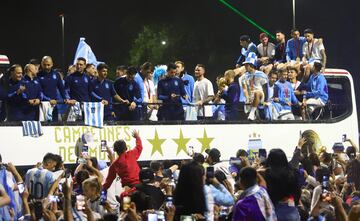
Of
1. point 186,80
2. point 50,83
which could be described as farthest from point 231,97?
point 50,83

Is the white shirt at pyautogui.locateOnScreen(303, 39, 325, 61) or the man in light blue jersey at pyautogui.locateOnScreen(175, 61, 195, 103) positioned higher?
the white shirt at pyautogui.locateOnScreen(303, 39, 325, 61)

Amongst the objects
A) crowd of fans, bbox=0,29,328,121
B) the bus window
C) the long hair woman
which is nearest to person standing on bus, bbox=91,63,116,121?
crowd of fans, bbox=0,29,328,121

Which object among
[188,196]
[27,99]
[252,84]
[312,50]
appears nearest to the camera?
[188,196]

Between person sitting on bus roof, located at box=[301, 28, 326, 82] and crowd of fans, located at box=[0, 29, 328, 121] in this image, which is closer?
crowd of fans, located at box=[0, 29, 328, 121]

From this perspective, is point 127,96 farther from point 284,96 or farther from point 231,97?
point 284,96

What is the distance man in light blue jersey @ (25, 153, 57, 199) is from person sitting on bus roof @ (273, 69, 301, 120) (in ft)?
25.2

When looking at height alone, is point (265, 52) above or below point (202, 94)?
above

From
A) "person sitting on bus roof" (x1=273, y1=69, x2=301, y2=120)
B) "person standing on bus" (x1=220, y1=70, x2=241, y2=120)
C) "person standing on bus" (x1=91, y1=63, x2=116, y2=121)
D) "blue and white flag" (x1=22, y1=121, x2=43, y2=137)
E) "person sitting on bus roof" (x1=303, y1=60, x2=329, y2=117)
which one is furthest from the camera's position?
"person sitting on bus roof" (x1=303, y1=60, x2=329, y2=117)

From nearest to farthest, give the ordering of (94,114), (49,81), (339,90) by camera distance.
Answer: (49,81)
(94,114)
(339,90)

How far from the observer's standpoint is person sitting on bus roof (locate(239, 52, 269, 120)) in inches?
818

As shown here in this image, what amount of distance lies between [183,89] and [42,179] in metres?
5.90

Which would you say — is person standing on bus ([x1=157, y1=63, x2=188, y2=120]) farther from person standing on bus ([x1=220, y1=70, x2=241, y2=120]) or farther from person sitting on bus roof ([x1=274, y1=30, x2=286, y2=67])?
person sitting on bus roof ([x1=274, y1=30, x2=286, y2=67])

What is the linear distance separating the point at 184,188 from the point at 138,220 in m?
1.67

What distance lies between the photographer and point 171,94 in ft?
64.5
